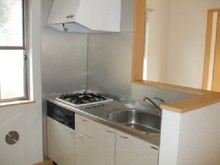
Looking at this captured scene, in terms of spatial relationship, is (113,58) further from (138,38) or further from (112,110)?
(112,110)

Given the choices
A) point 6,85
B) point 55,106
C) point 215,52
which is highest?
point 215,52

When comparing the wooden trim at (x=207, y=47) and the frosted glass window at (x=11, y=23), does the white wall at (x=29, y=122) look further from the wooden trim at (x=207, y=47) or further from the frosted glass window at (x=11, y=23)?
the wooden trim at (x=207, y=47)

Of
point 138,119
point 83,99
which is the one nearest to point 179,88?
point 138,119

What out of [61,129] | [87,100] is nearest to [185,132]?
[87,100]

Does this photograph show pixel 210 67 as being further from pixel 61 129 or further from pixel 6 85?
pixel 6 85

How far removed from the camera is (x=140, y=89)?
94.1 inches

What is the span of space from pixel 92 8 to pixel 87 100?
0.95m

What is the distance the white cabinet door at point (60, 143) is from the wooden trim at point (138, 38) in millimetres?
903

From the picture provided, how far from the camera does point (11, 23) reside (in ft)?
8.25

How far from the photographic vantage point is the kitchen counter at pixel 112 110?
163cm

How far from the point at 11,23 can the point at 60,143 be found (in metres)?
1.39

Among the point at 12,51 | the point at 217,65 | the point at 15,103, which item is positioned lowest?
the point at 15,103

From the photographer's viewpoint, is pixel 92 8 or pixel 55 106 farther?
pixel 55 106

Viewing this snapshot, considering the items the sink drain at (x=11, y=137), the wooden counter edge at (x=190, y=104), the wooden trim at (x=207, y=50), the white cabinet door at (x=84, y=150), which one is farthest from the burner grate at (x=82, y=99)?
the wooden trim at (x=207, y=50)
